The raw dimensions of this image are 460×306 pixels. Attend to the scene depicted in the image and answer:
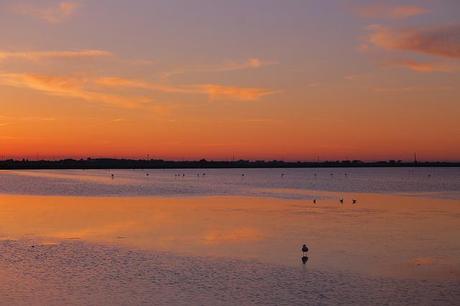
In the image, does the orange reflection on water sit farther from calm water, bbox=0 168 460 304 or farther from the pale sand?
the pale sand

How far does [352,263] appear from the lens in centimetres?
2225

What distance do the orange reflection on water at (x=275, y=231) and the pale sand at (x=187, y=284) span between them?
1.81 meters

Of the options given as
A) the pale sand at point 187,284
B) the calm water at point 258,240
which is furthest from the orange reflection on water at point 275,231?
the pale sand at point 187,284

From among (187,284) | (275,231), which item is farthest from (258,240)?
(187,284)

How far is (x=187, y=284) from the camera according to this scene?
18.7 meters

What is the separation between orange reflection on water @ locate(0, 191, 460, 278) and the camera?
23.4 m

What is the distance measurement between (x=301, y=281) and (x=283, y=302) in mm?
2708

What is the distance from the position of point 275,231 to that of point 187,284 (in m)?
13.6

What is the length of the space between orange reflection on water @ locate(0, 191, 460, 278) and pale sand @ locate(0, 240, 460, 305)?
1.81 m

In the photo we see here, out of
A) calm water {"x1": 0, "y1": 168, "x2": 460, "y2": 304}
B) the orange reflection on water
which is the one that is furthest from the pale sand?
the orange reflection on water

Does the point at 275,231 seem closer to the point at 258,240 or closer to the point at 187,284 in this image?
the point at 258,240

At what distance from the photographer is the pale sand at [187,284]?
55.3 feet

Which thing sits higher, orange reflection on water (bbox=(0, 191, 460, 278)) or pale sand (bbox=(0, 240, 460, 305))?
orange reflection on water (bbox=(0, 191, 460, 278))

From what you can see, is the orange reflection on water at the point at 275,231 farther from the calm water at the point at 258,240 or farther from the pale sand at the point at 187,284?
the pale sand at the point at 187,284
